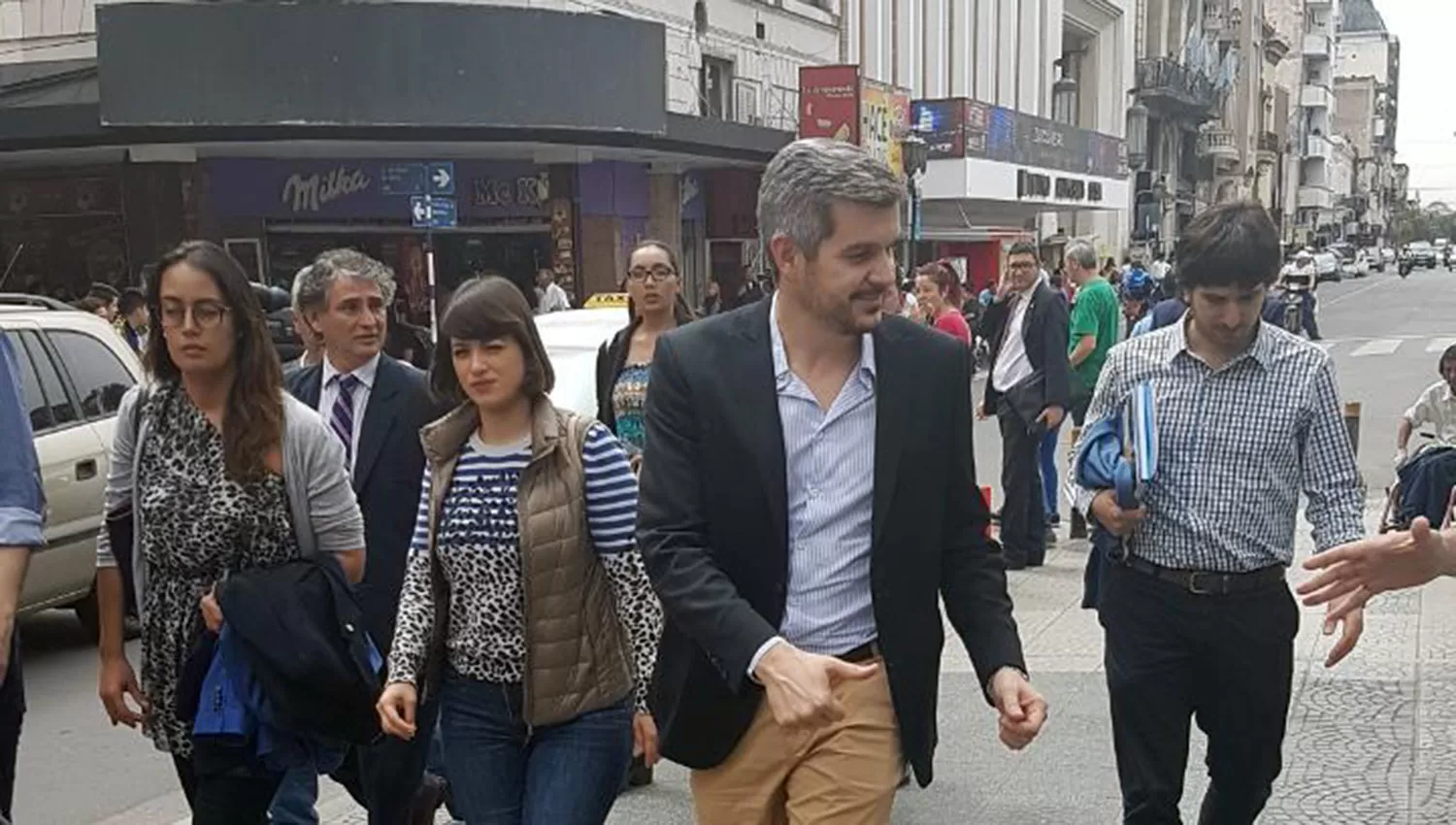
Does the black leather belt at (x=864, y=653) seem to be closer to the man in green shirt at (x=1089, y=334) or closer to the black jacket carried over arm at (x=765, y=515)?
the black jacket carried over arm at (x=765, y=515)

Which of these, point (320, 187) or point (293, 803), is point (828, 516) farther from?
point (320, 187)

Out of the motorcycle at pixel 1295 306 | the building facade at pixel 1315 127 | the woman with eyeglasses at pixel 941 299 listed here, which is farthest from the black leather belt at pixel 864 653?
the building facade at pixel 1315 127

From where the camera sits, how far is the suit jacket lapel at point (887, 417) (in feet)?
8.86

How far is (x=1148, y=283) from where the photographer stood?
26.9 metres

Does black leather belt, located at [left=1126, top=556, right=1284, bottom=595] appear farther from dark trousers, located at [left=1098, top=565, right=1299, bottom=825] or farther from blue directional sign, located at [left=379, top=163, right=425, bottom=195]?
blue directional sign, located at [left=379, top=163, right=425, bottom=195]

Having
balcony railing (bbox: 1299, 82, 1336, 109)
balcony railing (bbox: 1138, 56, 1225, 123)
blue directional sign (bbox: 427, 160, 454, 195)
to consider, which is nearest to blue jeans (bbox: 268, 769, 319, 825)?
blue directional sign (bbox: 427, 160, 454, 195)

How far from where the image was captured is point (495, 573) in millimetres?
3301

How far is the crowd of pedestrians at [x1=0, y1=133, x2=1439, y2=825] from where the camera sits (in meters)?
2.72

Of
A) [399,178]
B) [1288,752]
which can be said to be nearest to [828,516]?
[1288,752]

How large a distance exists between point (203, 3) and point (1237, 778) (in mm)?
17331

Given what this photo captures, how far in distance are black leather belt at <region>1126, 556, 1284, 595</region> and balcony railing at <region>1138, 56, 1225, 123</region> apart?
2144 inches

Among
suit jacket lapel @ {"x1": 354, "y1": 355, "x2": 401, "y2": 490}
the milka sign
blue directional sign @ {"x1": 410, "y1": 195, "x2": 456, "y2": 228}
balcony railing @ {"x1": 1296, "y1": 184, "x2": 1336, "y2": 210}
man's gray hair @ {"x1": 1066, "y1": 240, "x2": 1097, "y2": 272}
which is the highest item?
balcony railing @ {"x1": 1296, "y1": 184, "x2": 1336, "y2": 210}

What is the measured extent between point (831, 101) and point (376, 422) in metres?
22.1

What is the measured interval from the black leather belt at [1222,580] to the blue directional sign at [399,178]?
1883cm
